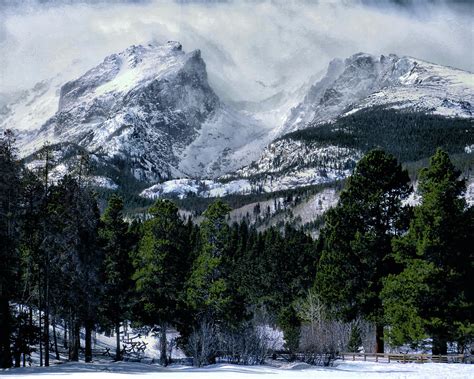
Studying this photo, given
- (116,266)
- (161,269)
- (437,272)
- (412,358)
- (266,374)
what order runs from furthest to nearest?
(116,266) < (161,269) < (412,358) < (437,272) < (266,374)

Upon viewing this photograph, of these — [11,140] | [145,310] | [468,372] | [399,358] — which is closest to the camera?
[468,372]

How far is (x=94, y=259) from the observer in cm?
3988

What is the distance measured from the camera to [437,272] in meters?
34.1

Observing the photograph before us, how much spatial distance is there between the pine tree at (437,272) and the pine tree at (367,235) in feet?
8.96

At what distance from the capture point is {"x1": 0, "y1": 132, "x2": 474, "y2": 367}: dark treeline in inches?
1346

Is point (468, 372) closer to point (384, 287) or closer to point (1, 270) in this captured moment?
point (384, 287)

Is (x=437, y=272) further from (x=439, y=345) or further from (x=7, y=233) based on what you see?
(x=7, y=233)

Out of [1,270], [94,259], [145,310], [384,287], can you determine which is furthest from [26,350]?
[384,287]

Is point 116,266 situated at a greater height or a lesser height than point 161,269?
greater

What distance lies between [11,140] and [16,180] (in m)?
2.25

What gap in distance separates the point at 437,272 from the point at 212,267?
1602cm

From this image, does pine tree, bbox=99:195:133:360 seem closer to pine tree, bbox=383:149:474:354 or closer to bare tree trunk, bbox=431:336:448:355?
pine tree, bbox=383:149:474:354

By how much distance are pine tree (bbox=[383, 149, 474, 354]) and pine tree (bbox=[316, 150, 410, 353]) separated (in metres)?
2.73

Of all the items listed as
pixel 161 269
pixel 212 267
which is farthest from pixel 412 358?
pixel 161 269
